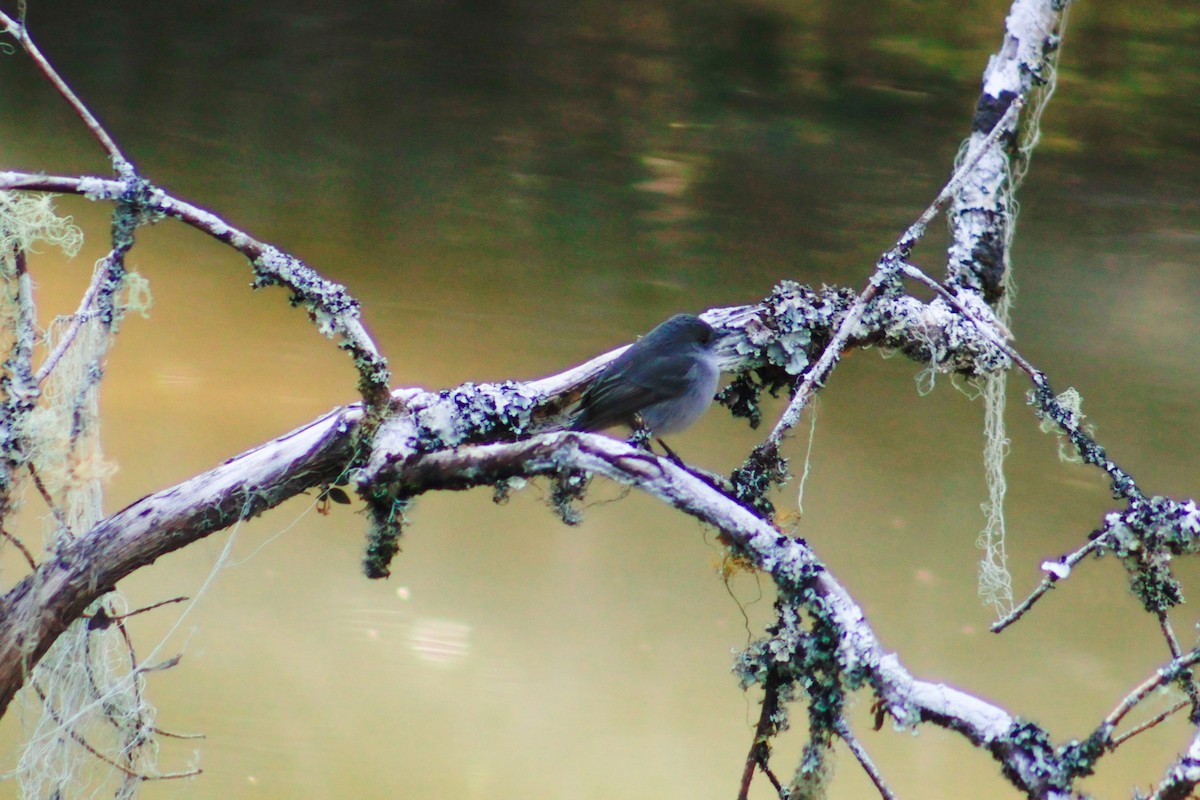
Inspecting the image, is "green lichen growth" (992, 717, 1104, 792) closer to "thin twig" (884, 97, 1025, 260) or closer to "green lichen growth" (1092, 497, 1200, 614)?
"green lichen growth" (1092, 497, 1200, 614)

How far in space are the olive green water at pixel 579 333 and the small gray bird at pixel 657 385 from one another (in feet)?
3.42

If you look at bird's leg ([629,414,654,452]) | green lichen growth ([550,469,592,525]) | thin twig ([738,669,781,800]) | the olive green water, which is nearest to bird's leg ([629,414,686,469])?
bird's leg ([629,414,654,452])

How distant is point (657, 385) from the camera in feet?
3.70

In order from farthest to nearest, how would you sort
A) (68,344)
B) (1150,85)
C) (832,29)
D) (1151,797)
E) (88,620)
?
(832,29), (1150,85), (88,620), (68,344), (1151,797)

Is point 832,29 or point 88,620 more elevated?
point 832,29

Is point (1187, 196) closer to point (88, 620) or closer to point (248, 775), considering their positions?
point (88, 620)

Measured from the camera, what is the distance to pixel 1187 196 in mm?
1947

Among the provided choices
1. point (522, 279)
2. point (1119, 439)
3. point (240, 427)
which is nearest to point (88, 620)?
point (240, 427)

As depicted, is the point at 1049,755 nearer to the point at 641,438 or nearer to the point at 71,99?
the point at 641,438

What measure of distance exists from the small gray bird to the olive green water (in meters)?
1.04

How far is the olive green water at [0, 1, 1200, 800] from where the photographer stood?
6.69 ft

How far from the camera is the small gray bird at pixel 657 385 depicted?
113cm

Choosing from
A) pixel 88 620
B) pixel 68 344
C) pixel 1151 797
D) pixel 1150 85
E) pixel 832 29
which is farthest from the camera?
pixel 832 29

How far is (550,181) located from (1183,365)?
147cm
